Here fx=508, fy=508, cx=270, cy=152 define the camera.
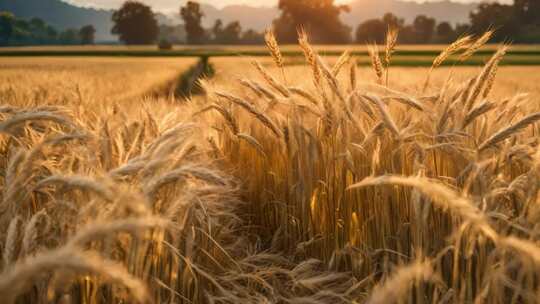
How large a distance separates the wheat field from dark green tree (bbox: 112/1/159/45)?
80.1 metres

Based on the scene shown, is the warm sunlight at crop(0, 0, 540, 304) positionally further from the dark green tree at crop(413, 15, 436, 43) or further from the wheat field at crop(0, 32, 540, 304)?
the dark green tree at crop(413, 15, 436, 43)

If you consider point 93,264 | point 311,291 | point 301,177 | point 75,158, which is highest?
point 93,264

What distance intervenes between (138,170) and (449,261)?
1.04 metres

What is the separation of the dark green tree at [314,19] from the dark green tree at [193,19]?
16.0 m

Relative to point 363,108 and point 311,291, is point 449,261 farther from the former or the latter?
point 363,108

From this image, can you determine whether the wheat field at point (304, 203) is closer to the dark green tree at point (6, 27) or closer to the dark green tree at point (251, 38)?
the dark green tree at point (6, 27)

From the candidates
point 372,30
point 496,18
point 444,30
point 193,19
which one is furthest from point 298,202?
point 193,19

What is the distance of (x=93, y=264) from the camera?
700 millimetres

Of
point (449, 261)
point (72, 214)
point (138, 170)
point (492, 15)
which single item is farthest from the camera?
point (492, 15)

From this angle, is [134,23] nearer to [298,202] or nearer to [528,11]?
[528,11]

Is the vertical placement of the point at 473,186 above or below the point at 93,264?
below

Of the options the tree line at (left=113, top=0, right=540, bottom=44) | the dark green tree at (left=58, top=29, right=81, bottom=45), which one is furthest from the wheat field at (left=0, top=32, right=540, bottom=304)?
the dark green tree at (left=58, top=29, right=81, bottom=45)

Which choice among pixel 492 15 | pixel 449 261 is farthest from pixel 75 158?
pixel 492 15

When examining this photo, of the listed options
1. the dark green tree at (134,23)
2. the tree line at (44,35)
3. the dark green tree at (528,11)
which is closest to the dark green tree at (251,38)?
the dark green tree at (134,23)
